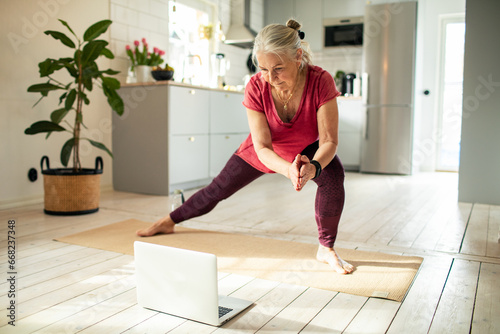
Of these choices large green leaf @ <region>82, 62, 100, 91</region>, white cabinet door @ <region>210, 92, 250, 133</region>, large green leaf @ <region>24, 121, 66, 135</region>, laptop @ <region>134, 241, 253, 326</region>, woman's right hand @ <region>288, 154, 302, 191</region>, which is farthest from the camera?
white cabinet door @ <region>210, 92, 250, 133</region>

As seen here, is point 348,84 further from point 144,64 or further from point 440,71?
point 144,64

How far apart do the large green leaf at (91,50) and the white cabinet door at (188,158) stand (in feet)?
3.27

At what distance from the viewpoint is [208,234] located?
8.57ft

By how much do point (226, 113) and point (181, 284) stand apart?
3.30 meters

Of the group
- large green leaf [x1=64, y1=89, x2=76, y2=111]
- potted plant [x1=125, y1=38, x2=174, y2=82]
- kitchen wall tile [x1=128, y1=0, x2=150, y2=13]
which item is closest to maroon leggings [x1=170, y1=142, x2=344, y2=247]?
large green leaf [x1=64, y1=89, x2=76, y2=111]

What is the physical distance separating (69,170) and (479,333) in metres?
2.76

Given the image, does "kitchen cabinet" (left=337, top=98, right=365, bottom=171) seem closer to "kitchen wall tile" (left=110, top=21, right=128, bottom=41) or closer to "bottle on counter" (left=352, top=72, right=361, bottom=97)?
"bottle on counter" (left=352, top=72, right=361, bottom=97)

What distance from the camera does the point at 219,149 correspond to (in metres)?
4.59

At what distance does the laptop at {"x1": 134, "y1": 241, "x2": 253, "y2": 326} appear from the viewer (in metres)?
1.41

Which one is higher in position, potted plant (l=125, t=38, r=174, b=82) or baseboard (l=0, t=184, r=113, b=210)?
potted plant (l=125, t=38, r=174, b=82)

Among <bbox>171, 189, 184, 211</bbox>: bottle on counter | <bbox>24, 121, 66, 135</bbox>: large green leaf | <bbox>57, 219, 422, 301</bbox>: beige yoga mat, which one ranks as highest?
<bbox>24, 121, 66, 135</bbox>: large green leaf

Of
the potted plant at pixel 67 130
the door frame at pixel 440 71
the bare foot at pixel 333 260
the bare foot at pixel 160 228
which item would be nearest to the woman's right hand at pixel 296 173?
the bare foot at pixel 333 260

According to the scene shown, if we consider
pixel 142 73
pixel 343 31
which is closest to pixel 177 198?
pixel 142 73

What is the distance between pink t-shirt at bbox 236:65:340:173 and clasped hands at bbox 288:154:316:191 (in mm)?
346
